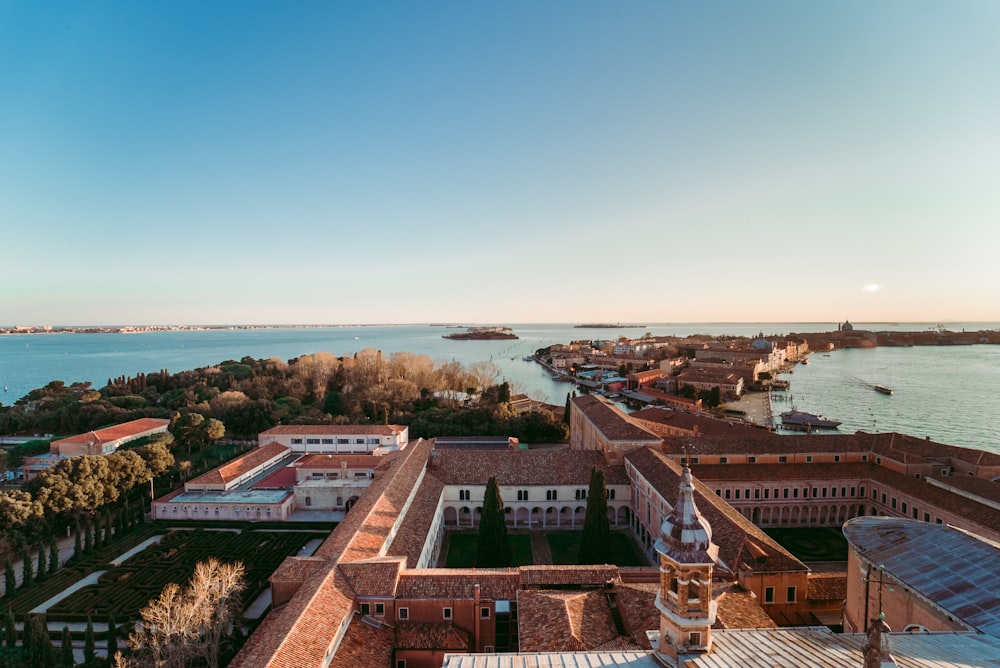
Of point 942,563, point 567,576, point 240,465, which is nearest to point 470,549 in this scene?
point 567,576

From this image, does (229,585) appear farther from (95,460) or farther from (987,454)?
(987,454)

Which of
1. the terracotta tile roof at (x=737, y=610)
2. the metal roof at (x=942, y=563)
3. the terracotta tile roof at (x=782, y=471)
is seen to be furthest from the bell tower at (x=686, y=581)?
the terracotta tile roof at (x=782, y=471)

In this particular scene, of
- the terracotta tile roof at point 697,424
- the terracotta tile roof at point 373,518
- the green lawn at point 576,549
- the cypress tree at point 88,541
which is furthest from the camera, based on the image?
the terracotta tile roof at point 697,424

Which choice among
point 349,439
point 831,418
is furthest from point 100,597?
point 831,418

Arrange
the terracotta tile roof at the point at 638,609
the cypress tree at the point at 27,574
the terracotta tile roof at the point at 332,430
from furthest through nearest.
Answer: the terracotta tile roof at the point at 332,430 → the cypress tree at the point at 27,574 → the terracotta tile roof at the point at 638,609

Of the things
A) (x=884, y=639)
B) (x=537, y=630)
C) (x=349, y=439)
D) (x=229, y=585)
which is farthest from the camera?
(x=349, y=439)

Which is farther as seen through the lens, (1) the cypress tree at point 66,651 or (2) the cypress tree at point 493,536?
(2) the cypress tree at point 493,536

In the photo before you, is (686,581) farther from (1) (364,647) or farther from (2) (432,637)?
(1) (364,647)

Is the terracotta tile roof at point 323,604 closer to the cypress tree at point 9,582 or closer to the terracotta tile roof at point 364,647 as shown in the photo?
the terracotta tile roof at point 364,647
